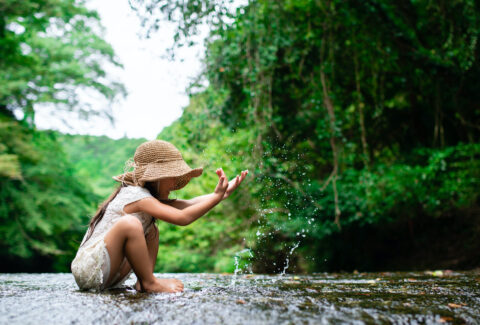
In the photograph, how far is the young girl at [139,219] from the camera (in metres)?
2.15

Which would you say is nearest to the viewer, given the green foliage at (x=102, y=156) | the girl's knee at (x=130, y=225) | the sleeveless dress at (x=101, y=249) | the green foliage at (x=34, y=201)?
the girl's knee at (x=130, y=225)

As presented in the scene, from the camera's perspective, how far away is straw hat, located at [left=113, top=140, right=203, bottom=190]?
2.34 m

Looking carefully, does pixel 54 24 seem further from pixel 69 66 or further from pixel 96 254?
pixel 96 254

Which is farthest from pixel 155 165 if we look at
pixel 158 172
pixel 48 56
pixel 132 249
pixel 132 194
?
pixel 48 56

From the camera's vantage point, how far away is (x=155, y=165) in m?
2.37

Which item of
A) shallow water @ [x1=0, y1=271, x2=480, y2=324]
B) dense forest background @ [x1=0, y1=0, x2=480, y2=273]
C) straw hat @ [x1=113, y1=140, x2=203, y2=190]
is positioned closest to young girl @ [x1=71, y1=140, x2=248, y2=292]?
straw hat @ [x1=113, y1=140, x2=203, y2=190]

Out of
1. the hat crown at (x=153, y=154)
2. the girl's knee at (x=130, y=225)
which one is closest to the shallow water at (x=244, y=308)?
the girl's knee at (x=130, y=225)

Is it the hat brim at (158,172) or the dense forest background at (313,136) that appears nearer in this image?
the hat brim at (158,172)

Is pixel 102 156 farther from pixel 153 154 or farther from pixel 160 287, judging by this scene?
pixel 160 287

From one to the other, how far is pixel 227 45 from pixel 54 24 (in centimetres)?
748

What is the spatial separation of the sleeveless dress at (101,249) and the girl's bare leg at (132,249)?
5 cm

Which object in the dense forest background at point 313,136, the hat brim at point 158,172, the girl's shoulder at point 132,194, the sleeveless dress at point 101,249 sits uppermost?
the dense forest background at point 313,136

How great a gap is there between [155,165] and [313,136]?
6.32 m

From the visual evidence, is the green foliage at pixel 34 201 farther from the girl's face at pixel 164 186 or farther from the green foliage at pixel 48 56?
the girl's face at pixel 164 186
